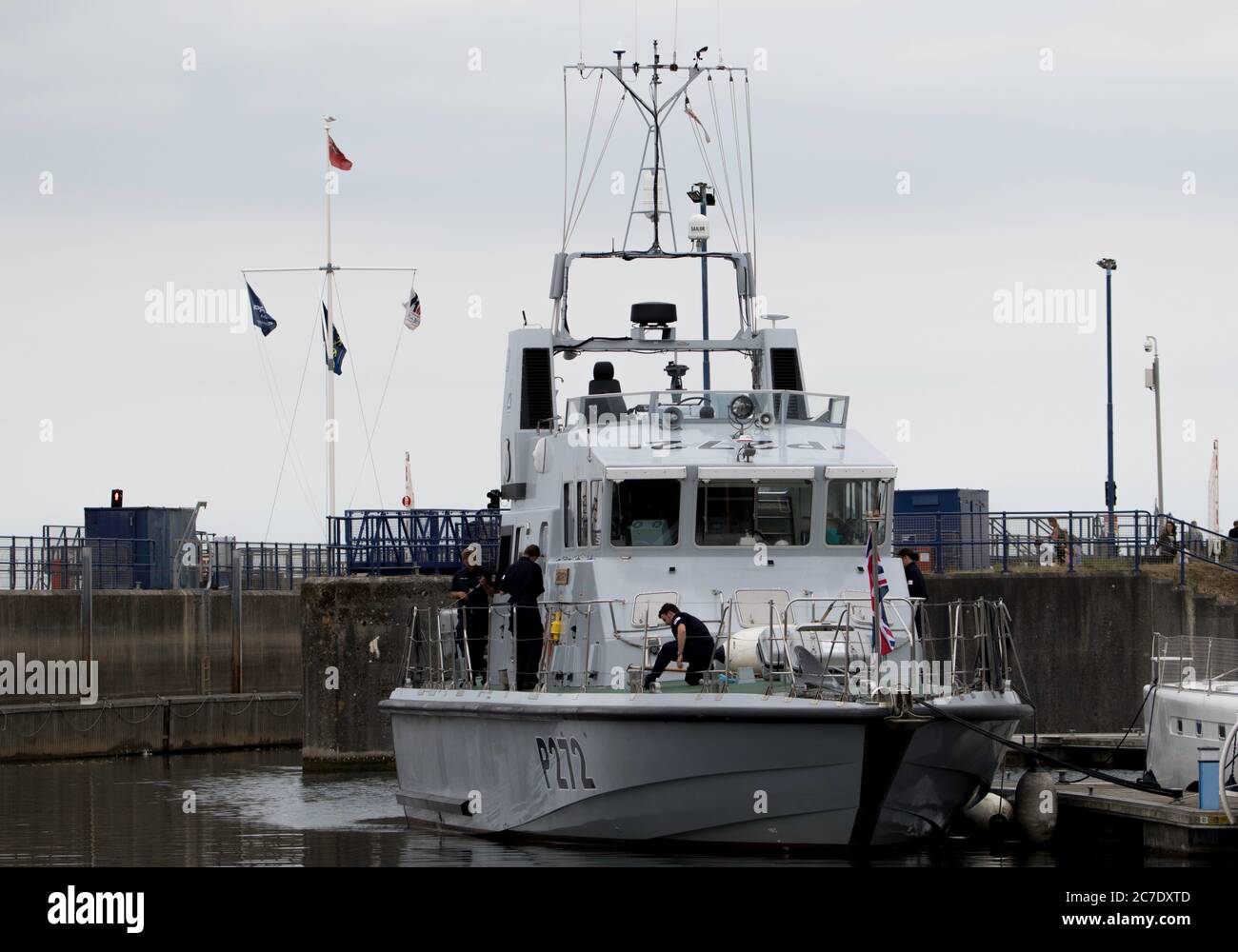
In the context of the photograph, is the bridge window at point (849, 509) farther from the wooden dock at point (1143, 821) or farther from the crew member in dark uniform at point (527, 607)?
the wooden dock at point (1143, 821)

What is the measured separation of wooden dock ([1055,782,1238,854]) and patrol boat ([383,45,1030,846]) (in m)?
1.33

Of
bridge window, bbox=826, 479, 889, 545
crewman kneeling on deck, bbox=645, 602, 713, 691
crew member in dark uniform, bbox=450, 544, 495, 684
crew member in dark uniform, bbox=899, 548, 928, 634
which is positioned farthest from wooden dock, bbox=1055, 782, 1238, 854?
crew member in dark uniform, bbox=450, 544, 495, 684

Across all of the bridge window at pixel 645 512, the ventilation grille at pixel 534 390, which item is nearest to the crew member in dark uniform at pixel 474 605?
the ventilation grille at pixel 534 390

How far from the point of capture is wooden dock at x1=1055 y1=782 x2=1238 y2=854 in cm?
1770

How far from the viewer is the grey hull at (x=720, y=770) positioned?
1680cm

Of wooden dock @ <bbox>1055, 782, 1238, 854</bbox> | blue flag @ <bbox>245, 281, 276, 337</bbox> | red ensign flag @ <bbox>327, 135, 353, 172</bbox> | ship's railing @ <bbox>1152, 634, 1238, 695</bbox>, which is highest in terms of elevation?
red ensign flag @ <bbox>327, 135, 353, 172</bbox>

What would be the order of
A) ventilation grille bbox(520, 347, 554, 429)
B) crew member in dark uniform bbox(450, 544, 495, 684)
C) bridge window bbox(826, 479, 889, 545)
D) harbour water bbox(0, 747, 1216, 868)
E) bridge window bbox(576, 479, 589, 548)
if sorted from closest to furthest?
1. harbour water bbox(0, 747, 1216, 868)
2. bridge window bbox(826, 479, 889, 545)
3. bridge window bbox(576, 479, 589, 548)
4. crew member in dark uniform bbox(450, 544, 495, 684)
5. ventilation grille bbox(520, 347, 554, 429)

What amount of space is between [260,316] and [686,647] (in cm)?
2392

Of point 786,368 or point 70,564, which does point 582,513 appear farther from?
point 70,564

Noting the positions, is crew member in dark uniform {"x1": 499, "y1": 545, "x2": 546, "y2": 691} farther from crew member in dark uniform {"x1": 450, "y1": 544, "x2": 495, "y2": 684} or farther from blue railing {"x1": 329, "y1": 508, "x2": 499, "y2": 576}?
blue railing {"x1": 329, "y1": 508, "x2": 499, "y2": 576}

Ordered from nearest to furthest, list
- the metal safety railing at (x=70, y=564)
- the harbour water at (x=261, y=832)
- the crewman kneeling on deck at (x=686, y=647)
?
the crewman kneeling on deck at (x=686, y=647)
the harbour water at (x=261, y=832)
the metal safety railing at (x=70, y=564)

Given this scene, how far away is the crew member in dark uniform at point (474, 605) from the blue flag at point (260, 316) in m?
19.3

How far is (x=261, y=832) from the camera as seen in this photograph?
866 inches
